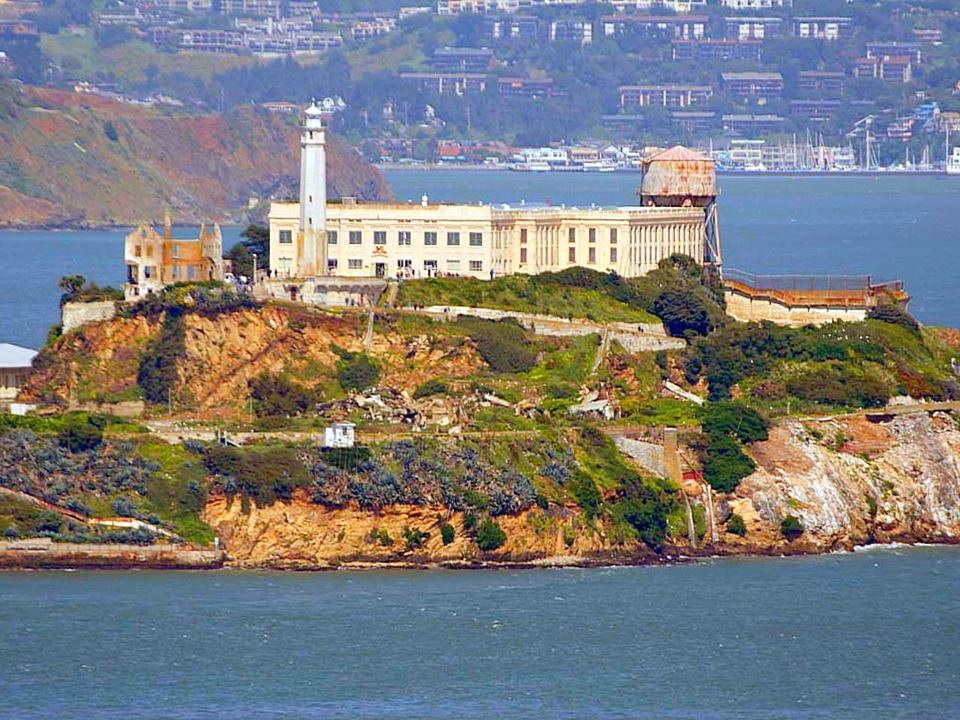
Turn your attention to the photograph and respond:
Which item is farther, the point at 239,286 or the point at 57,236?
the point at 57,236

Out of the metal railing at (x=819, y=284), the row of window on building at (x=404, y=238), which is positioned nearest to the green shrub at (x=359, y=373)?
the row of window on building at (x=404, y=238)

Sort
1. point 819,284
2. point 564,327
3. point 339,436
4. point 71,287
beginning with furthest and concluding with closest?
point 819,284, point 71,287, point 564,327, point 339,436

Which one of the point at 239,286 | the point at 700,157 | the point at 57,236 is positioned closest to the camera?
the point at 239,286

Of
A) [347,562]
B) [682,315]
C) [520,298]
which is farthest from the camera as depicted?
[682,315]

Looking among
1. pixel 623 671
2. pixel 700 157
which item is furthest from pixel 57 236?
pixel 623 671

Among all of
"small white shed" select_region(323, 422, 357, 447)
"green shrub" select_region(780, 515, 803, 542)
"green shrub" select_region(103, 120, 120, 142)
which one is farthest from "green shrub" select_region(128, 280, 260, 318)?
"green shrub" select_region(103, 120, 120, 142)

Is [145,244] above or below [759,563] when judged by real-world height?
above

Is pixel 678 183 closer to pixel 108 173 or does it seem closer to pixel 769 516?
pixel 769 516

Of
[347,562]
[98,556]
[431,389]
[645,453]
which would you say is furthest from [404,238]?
[98,556]

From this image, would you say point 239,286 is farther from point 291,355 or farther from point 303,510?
point 303,510
